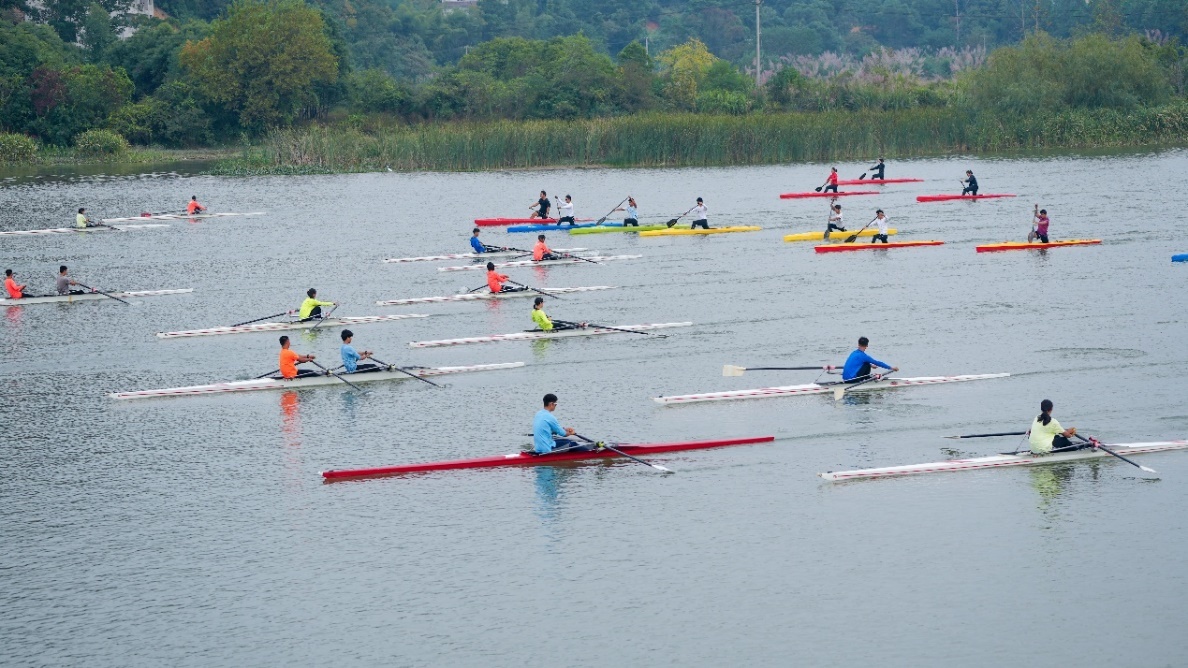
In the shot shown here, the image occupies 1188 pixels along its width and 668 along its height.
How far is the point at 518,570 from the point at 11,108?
82.4 metres

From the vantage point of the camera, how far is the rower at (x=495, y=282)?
3641 centimetres

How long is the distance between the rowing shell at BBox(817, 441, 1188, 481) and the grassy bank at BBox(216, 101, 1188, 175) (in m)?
49.4

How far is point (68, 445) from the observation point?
2405cm

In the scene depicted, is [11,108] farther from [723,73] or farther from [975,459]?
[975,459]

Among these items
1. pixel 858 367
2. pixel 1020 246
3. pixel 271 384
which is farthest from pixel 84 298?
pixel 1020 246

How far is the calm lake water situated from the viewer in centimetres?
1622

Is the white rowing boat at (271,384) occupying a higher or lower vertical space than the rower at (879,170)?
lower

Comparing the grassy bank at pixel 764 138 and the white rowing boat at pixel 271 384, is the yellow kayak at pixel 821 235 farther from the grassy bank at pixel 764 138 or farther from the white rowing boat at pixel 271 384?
the grassy bank at pixel 764 138

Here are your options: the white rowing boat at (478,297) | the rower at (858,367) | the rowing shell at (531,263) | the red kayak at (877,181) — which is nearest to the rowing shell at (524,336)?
the white rowing boat at (478,297)

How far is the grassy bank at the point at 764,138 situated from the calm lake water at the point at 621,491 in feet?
96.9

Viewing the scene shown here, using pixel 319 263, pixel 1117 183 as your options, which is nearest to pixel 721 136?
pixel 1117 183

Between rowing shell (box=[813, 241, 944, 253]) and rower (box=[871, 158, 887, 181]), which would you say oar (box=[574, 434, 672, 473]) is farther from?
rower (box=[871, 158, 887, 181])

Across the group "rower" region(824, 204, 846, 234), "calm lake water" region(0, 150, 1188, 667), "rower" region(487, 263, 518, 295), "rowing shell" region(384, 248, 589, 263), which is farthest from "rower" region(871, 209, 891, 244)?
"rower" region(487, 263, 518, 295)

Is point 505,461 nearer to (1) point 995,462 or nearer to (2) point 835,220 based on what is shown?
(1) point 995,462
